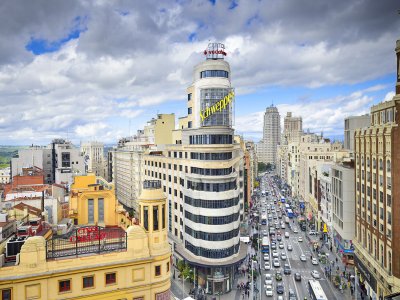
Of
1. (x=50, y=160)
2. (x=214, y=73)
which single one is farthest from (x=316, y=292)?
(x=50, y=160)

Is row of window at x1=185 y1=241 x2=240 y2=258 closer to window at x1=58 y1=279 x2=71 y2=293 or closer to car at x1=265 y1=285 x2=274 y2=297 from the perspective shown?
car at x1=265 y1=285 x2=274 y2=297

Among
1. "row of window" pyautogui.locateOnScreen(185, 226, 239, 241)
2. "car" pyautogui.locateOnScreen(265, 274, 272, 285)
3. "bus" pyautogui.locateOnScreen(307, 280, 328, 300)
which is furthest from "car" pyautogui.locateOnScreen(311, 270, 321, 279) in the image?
"row of window" pyautogui.locateOnScreen(185, 226, 239, 241)

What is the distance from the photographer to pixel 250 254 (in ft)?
292

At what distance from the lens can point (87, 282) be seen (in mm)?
32156

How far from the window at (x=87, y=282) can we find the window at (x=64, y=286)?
1.28 metres

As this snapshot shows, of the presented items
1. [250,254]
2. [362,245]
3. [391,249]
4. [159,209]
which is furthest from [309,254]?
[159,209]

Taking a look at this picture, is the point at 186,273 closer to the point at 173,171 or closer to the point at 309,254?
the point at 173,171

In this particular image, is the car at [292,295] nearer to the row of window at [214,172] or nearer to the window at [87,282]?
the row of window at [214,172]

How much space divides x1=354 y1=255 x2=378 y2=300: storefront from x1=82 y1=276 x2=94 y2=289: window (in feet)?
151

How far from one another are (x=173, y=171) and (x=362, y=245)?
4077cm

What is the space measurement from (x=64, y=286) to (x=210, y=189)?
36909mm

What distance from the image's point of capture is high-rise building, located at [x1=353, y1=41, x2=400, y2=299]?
167 feet

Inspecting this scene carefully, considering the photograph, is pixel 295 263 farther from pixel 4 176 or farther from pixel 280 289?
pixel 4 176

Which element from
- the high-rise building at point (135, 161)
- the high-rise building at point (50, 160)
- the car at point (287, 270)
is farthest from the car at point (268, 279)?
the high-rise building at point (50, 160)
